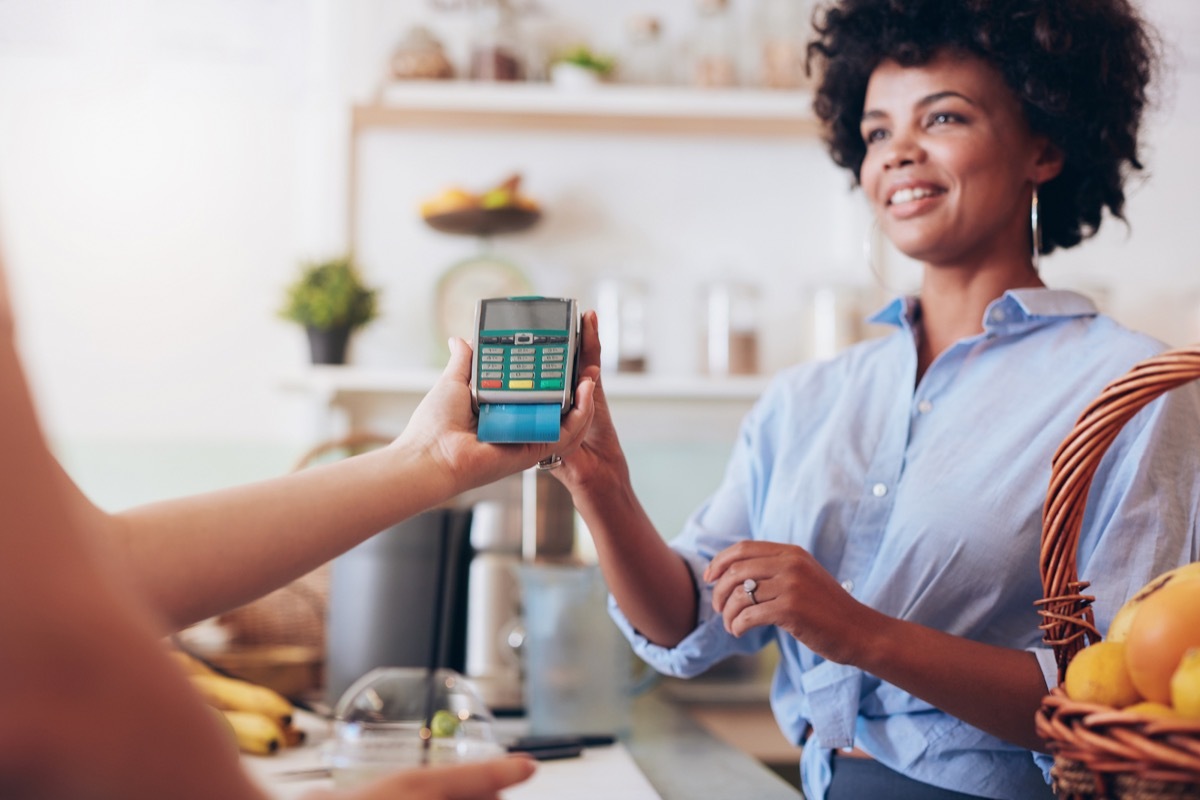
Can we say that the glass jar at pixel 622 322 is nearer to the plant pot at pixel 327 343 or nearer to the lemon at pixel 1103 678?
the plant pot at pixel 327 343

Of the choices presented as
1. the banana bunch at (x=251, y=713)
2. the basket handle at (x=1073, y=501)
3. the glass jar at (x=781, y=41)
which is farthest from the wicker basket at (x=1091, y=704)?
the glass jar at (x=781, y=41)

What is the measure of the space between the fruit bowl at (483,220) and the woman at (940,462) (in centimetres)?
102

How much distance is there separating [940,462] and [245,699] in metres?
0.83

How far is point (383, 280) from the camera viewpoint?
2.29 meters

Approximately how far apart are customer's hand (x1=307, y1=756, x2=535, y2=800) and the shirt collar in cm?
75

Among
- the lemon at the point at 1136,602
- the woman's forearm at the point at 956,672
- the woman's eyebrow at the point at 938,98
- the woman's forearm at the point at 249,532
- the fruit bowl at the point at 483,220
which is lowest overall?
the woman's forearm at the point at 956,672

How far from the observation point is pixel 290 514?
649 mm

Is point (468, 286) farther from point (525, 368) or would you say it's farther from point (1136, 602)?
point (1136, 602)

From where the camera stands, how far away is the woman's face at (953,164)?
109cm

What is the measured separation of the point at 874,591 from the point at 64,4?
6.62ft

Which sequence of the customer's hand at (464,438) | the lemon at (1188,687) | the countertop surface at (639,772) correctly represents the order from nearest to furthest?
the lemon at (1188,687)
the customer's hand at (464,438)
the countertop surface at (639,772)

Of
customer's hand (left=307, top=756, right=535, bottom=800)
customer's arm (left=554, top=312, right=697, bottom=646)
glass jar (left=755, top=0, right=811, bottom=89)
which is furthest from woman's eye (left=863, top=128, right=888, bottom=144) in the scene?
glass jar (left=755, top=0, right=811, bottom=89)

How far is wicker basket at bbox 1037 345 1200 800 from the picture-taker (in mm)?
538

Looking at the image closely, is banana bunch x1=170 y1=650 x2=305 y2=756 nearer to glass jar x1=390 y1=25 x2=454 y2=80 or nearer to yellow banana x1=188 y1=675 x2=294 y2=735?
yellow banana x1=188 y1=675 x2=294 y2=735
